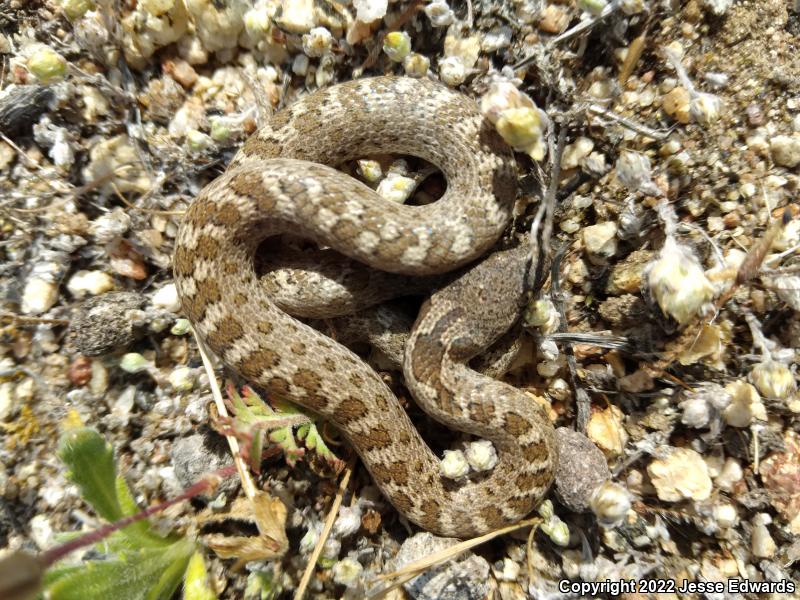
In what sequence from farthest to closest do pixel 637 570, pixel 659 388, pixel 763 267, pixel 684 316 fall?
pixel 659 388
pixel 637 570
pixel 763 267
pixel 684 316

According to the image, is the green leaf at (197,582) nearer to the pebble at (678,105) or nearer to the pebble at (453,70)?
the pebble at (453,70)

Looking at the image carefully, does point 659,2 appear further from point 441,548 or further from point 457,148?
point 441,548

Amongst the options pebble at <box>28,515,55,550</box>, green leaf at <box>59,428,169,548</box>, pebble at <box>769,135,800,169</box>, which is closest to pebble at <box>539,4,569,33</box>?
pebble at <box>769,135,800,169</box>

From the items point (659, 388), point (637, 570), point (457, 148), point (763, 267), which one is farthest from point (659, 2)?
point (637, 570)

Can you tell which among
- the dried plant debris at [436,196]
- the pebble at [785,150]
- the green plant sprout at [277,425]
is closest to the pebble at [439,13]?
the dried plant debris at [436,196]

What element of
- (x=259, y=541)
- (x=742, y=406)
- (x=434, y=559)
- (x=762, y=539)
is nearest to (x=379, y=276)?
(x=259, y=541)

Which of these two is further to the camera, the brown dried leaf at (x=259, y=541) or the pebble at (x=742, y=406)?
the pebble at (x=742, y=406)

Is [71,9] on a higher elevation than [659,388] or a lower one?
higher
